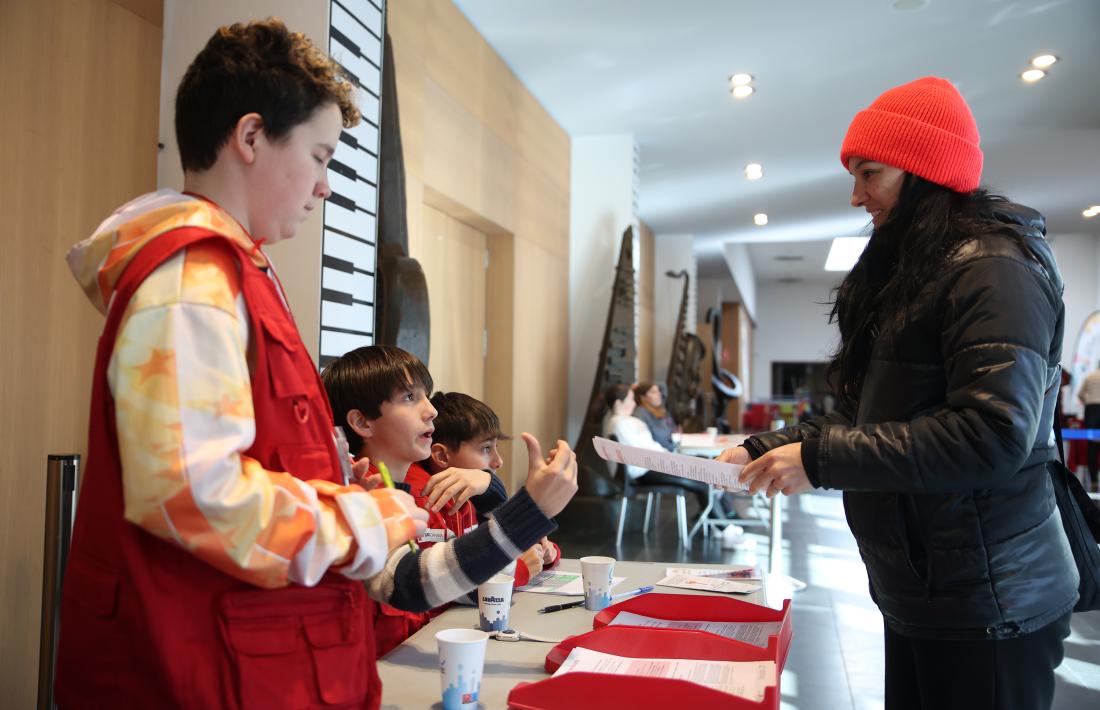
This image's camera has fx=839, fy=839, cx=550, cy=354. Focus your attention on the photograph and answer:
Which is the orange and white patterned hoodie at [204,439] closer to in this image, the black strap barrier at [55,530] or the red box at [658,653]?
the red box at [658,653]

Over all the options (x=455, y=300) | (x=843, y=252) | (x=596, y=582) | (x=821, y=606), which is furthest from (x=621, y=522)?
(x=843, y=252)

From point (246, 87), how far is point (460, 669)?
0.77m

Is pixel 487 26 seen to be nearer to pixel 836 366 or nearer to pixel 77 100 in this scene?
pixel 77 100

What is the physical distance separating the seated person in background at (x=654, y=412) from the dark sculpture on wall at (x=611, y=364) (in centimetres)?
20

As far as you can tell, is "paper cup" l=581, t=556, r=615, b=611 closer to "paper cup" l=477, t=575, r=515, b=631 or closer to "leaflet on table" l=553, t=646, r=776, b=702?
"paper cup" l=477, t=575, r=515, b=631

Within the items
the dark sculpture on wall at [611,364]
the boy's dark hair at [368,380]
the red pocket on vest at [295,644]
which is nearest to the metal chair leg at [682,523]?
the dark sculpture on wall at [611,364]

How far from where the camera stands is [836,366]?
66.2 inches

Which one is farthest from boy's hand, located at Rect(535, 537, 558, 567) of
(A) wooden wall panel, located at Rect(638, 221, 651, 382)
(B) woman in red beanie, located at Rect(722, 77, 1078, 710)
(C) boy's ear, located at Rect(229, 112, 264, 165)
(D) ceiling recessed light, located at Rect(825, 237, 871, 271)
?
(D) ceiling recessed light, located at Rect(825, 237, 871, 271)

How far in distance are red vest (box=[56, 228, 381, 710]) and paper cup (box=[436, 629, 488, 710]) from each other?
191mm

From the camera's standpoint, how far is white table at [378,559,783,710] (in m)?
1.21

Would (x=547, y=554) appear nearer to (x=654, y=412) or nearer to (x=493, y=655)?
(x=493, y=655)

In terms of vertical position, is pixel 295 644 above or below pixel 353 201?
below

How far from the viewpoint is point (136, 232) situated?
34.0 inches

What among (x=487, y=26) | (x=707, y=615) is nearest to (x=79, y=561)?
(x=707, y=615)
